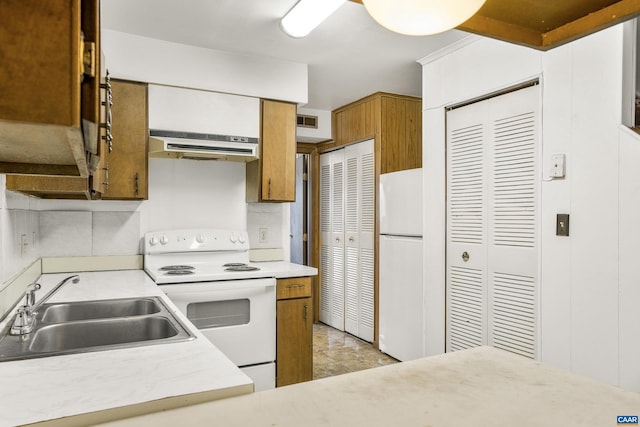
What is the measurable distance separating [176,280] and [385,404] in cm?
207

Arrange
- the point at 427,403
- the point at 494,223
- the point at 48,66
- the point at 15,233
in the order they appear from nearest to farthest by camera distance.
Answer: the point at 48,66, the point at 427,403, the point at 15,233, the point at 494,223

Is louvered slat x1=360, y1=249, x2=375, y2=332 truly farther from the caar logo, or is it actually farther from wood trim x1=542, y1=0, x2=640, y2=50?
wood trim x1=542, y1=0, x2=640, y2=50

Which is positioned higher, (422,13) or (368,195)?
(422,13)

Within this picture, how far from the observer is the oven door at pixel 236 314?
2.68 metres

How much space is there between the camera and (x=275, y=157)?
3.29 m

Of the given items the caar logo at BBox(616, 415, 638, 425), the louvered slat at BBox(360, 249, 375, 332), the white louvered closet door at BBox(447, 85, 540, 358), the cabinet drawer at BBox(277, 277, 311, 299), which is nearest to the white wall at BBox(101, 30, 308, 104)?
the white louvered closet door at BBox(447, 85, 540, 358)

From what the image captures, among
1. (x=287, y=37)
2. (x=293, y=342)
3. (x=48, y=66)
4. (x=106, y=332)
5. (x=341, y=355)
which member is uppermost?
(x=287, y=37)

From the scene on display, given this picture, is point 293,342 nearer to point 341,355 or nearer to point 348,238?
point 341,355

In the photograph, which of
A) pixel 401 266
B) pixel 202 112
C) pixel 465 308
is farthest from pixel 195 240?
pixel 465 308

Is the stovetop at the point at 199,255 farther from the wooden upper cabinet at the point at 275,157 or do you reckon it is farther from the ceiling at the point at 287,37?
the ceiling at the point at 287,37

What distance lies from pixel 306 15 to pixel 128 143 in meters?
1.45

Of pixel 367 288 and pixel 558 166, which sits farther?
pixel 367 288

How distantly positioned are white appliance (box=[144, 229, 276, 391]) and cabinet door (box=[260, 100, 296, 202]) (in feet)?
2.09

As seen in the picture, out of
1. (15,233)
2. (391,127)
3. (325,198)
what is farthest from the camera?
(325,198)
